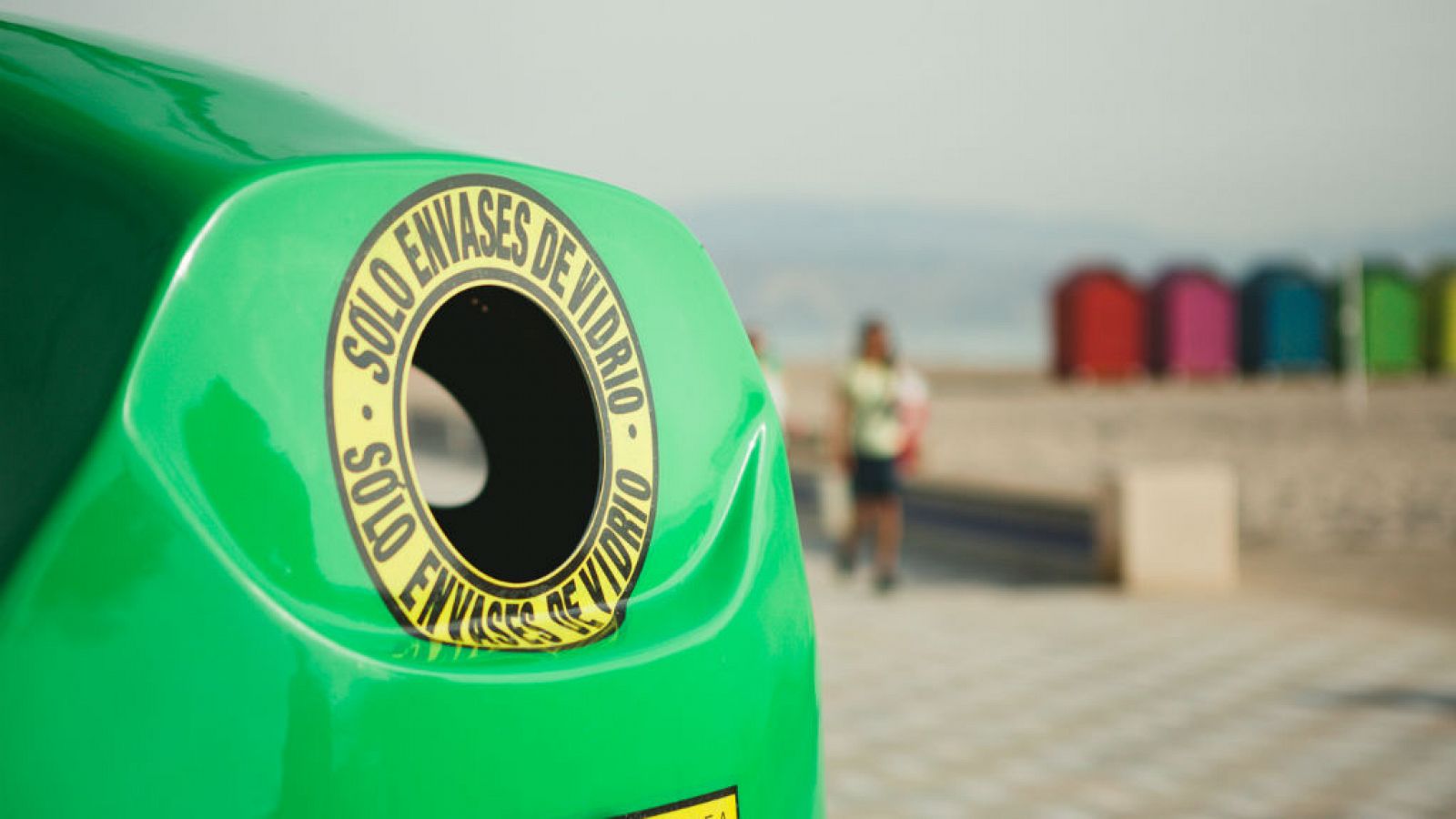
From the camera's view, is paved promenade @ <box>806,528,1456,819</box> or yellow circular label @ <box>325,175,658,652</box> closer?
yellow circular label @ <box>325,175,658,652</box>

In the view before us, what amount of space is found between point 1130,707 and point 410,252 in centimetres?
578

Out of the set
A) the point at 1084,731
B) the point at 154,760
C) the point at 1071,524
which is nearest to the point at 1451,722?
the point at 1084,731

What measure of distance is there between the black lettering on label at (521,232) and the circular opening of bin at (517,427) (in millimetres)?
46

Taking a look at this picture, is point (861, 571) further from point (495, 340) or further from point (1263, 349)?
point (1263, 349)

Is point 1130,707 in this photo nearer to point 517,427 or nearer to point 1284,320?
point 517,427

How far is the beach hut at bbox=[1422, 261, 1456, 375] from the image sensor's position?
40.8 metres

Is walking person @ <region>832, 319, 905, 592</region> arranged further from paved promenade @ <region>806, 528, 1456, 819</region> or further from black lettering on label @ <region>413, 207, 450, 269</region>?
black lettering on label @ <region>413, 207, 450, 269</region>

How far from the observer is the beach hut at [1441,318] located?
40812mm

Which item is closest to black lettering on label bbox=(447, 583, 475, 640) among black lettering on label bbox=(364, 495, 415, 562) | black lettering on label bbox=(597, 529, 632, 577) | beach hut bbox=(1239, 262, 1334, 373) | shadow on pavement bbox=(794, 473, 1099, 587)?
black lettering on label bbox=(364, 495, 415, 562)

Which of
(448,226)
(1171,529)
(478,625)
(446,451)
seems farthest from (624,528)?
(446,451)

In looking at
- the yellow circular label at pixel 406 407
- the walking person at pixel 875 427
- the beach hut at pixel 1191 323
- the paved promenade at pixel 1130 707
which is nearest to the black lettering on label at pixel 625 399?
the yellow circular label at pixel 406 407

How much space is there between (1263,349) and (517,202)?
43821 mm

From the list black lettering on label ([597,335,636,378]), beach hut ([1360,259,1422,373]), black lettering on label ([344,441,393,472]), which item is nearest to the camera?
black lettering on label ([344,441,393,472])

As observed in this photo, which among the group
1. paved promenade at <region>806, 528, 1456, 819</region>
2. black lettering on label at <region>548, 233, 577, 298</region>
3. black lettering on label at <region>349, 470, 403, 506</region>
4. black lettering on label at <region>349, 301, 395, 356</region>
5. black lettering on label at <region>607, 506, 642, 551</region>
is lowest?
paved promenade at <region>806, 528, 1456, 819</region>
